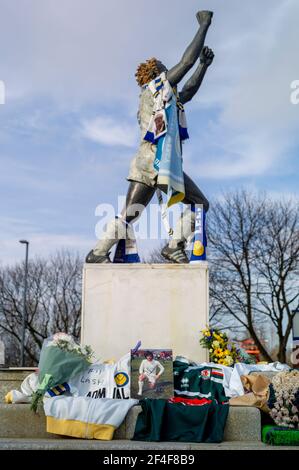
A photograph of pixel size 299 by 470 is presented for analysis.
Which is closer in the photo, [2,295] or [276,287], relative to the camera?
[276,287]

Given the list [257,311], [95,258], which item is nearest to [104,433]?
[95,258]

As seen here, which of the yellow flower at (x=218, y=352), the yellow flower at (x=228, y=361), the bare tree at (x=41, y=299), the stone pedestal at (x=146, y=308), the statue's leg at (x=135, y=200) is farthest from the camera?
the bare tree at (x=41, y=299)

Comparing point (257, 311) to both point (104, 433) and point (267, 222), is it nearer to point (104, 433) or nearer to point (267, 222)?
point (267, 222)

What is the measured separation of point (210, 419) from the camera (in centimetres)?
656

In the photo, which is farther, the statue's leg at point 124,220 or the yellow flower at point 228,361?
the statue's leg at point 124,220

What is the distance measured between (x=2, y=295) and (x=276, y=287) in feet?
56.6

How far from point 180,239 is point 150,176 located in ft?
4.01

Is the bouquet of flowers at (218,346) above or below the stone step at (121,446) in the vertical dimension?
above

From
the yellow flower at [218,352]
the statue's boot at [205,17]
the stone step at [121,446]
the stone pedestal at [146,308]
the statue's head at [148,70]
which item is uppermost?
the statue's boot at [205,17]

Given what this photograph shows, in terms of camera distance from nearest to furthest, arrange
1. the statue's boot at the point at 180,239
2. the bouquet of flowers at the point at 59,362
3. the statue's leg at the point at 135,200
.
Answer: the bouquet of flowers at the point at 59,362, the statue's boot at the point at 180,239, the statue's leg at the point at 135,200

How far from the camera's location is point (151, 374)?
24.3 ft

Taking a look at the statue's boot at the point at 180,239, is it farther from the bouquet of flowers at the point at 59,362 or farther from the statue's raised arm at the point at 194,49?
the bouquet of flowers at the point at 59,362

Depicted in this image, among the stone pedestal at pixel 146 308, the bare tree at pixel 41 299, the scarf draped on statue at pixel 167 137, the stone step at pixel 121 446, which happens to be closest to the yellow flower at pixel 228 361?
the stone pedestal at pixel 146 308

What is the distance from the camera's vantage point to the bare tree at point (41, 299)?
34469mm
